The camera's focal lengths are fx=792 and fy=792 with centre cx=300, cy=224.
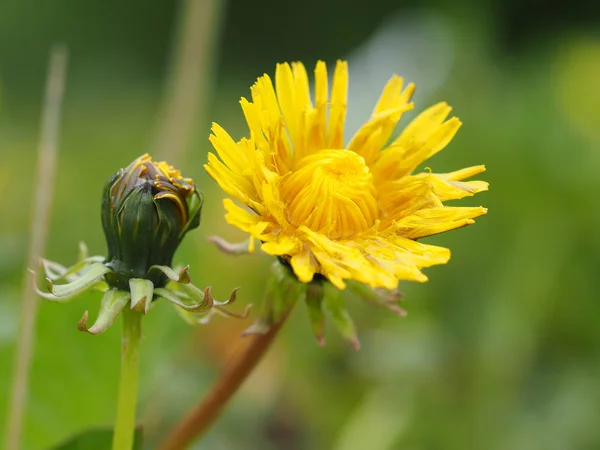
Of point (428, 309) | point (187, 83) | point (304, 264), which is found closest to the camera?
point (304, 264)

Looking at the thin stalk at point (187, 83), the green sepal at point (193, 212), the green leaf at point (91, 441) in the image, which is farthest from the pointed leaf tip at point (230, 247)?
the thin stalk at point (187, 83)

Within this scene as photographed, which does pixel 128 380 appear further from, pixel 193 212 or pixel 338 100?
pixel 338 100

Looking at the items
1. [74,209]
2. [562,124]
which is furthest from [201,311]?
[562,124]

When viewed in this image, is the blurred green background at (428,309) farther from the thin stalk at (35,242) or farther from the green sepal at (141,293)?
the green sepal at (141,293)

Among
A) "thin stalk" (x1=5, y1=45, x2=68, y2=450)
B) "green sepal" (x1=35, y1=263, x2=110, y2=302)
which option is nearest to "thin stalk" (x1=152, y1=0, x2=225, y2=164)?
Answer: "thin stalk" (x1=5, y1=45, x2=68, y2=450)

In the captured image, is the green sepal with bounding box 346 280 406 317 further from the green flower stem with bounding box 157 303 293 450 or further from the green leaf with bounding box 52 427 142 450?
the green leaf with bounding box 52 427 142 450

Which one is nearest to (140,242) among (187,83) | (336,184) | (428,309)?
(336,184)

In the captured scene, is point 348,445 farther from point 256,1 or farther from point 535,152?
point 256,1
